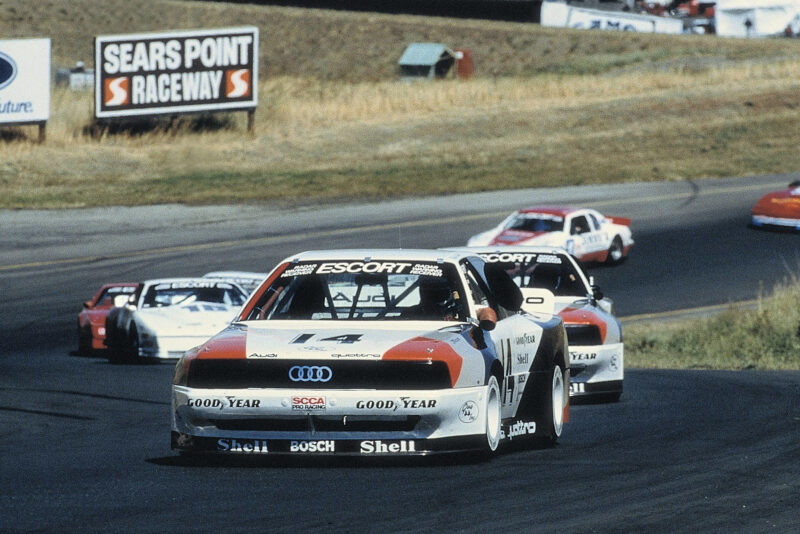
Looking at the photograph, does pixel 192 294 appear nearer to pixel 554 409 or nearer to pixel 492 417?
pixel 554 409

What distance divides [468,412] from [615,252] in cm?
2354

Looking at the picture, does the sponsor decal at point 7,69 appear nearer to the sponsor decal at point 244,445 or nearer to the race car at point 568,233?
the race car at point 568,233

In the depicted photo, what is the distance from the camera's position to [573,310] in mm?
14445

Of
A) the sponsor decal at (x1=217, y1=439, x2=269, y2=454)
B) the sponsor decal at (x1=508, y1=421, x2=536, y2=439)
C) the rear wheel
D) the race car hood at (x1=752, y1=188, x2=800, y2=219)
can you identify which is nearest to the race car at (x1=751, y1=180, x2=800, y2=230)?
the race car hood at (x1=752, y1=188, x2=800, y2=219)

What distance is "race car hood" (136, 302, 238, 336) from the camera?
65.9 ft

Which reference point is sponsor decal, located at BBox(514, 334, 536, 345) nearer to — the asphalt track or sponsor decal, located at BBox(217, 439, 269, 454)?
the asphalt track

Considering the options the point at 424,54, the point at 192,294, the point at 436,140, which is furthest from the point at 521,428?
the point at 424,54

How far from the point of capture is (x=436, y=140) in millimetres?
51375

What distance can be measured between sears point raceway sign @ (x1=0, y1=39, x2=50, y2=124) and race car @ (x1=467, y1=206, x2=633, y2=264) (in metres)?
17.3

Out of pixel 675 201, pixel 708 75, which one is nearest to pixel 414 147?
pixel 675 201

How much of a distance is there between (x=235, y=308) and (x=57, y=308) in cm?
620

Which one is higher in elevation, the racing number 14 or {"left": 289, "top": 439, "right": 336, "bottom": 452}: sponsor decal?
the racing number 14

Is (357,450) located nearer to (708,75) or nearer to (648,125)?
(648,125)

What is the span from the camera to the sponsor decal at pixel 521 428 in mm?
9609
